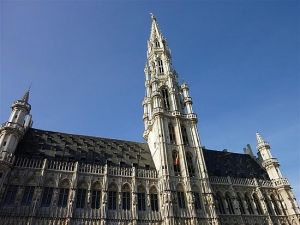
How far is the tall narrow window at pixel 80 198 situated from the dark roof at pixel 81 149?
5.29 meters

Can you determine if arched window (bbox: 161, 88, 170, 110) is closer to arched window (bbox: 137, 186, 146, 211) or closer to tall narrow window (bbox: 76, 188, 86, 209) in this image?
arched window (bbox: 137, 186, 146, 211)

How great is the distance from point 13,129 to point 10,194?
9.48 meters

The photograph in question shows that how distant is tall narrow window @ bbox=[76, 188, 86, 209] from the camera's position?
107 ft

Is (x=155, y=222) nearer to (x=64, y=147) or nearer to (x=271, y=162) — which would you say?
(x=64, y=147)

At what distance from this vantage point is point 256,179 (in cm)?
4575

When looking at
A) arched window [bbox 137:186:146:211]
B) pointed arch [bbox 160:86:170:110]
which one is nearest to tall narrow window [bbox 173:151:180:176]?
arched window [bbox 137:186:146:211]

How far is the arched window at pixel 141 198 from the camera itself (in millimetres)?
35156

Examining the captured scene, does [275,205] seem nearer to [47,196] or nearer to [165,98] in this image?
[165,98]

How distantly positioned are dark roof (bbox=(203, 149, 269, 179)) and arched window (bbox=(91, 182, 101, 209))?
21369 mm

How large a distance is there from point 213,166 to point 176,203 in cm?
A: 1570

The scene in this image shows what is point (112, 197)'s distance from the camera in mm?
34812

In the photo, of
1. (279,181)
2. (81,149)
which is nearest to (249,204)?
(279,181)

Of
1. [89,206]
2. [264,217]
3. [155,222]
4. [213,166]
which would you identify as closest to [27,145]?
[89,206]

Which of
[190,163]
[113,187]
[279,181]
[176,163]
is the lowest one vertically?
[113,187]
